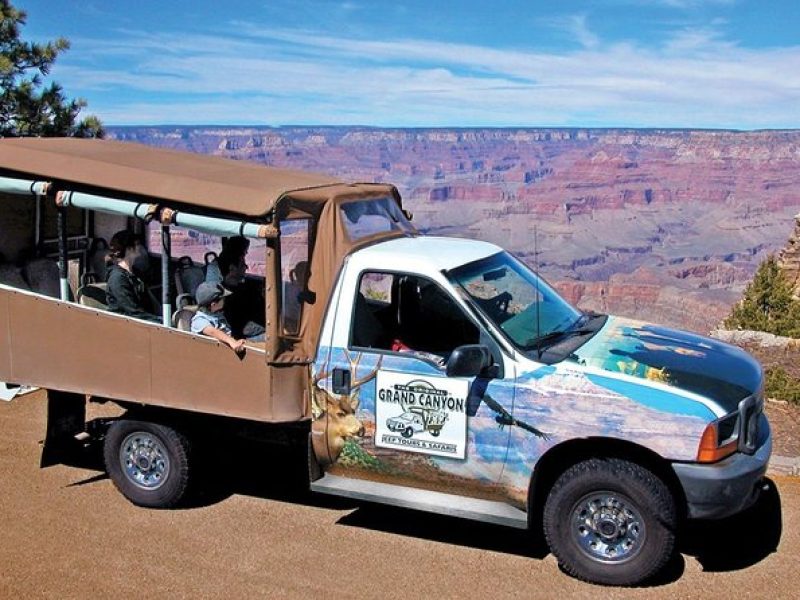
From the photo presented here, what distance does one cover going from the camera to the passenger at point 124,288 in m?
6.78

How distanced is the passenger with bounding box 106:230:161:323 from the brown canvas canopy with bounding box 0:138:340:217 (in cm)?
74

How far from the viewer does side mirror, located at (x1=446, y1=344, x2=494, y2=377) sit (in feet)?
17.2

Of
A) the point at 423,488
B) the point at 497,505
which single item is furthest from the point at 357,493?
the point at 497,505

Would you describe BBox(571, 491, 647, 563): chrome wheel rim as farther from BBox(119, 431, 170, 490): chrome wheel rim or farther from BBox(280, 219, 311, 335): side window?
BBox(119, 431, 170, 490): chrome wheel rim

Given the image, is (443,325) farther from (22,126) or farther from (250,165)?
(22,126)

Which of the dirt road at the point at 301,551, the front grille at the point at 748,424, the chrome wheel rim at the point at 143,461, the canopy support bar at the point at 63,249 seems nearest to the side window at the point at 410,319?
the dirt road at the point at 301,551

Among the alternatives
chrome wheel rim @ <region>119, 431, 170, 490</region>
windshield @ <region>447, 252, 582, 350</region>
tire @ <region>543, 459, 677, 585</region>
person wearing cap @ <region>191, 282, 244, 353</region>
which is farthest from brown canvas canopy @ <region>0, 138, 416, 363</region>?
tire @ <region>543, 459, 677, 585</region>

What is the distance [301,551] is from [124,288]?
2477mm

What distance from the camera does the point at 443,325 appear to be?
19.5 feet

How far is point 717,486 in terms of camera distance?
5043 millimetres

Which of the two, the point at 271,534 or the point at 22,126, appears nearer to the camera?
the point at 271,534

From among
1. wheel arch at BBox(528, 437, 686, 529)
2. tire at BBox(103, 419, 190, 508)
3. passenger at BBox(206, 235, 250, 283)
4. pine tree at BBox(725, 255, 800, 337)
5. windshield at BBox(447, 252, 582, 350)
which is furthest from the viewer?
pine tree at BBox(725, 255, 800, 337)

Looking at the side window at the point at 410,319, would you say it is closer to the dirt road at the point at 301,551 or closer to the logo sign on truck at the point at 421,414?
the logo sign on truck at the point at 421,414

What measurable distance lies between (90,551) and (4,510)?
115cm
